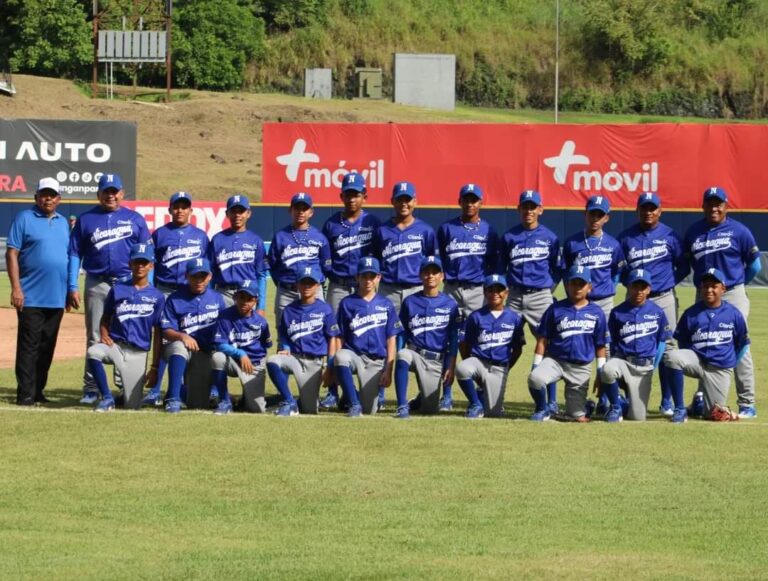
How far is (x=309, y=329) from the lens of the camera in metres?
10.4

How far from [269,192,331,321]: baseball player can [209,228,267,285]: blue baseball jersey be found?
0.16 meters

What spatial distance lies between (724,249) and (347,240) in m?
3.02

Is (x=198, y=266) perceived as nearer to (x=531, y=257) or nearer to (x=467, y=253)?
(x=467, y=253)

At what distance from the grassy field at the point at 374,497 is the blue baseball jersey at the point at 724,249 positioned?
1211 mm

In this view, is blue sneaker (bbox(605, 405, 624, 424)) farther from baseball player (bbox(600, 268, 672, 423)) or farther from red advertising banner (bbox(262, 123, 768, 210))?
red advertising banner (bbox(262, 123, 768, 210))

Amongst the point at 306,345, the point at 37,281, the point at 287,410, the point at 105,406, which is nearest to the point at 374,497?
the point at 287,410

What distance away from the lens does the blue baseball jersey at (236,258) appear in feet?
35.8

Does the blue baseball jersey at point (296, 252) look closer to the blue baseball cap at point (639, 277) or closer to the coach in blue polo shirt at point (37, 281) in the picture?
the coach in blue polo shirt at point (37, 281)

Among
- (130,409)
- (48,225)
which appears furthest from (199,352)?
(48,225)

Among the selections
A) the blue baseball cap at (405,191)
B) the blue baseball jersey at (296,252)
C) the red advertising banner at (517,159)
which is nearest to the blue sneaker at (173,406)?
the blue baseball jersey at (296,252)

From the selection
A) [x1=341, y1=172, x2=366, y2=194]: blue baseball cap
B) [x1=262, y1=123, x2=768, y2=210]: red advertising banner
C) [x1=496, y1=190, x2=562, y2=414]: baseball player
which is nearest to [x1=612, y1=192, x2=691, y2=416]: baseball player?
[x1=496, y1=190, x2=562, y2=414]: baseball player

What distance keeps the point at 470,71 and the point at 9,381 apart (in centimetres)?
5342

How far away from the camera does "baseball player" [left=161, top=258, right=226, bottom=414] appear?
406 inches

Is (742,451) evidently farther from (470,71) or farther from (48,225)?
(470,71)
